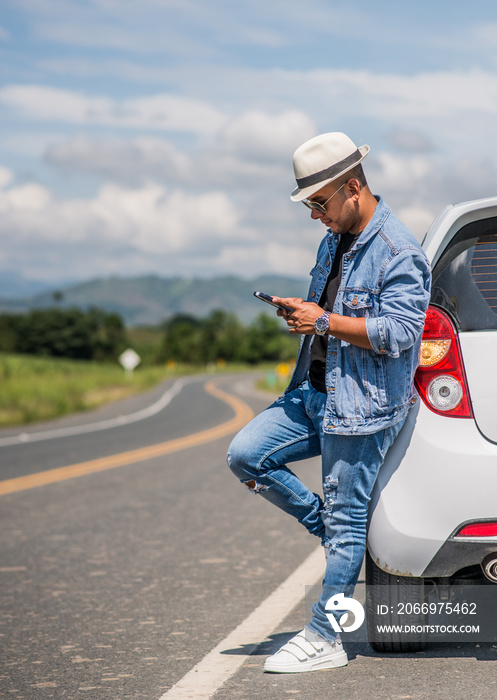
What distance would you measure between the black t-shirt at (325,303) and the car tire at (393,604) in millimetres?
720

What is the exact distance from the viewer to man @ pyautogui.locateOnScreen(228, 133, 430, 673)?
3.43m

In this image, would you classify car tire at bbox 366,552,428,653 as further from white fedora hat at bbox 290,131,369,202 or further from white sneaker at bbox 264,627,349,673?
white fedora hat at bbox 290,131,369,202

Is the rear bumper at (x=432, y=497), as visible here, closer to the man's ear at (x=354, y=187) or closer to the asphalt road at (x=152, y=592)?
the asphalt road at (x=152, y=592)

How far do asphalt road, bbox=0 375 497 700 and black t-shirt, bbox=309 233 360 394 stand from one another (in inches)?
44.4

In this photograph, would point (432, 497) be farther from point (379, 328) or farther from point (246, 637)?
point (246, 637)

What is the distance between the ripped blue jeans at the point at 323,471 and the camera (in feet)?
11.6

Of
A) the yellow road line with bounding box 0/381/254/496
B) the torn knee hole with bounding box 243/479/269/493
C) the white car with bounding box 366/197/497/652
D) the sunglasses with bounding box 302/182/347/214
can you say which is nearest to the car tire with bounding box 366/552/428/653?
the white car with bounding box 366/197/497/652

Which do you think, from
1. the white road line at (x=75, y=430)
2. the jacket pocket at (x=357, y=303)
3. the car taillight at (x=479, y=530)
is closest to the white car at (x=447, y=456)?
the car taillight at (x=479, y=530)

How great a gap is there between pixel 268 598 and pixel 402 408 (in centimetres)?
194

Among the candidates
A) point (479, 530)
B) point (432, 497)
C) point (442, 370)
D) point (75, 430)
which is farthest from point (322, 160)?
point (75, 430)

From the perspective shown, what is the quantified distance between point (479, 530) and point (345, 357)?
0.78 meters

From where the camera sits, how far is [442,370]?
353 centimetres

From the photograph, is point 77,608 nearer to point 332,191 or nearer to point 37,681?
Answer: point 37,681

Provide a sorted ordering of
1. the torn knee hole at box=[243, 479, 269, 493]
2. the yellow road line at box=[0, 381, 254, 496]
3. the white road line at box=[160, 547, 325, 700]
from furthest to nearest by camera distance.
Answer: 1. the yellow road line at box=[0, 381, 254, 496]
2. the torn knee hole at box=[243, 479, 269, 493]
3. the white road line at box=[160, 547, 325, 700]
